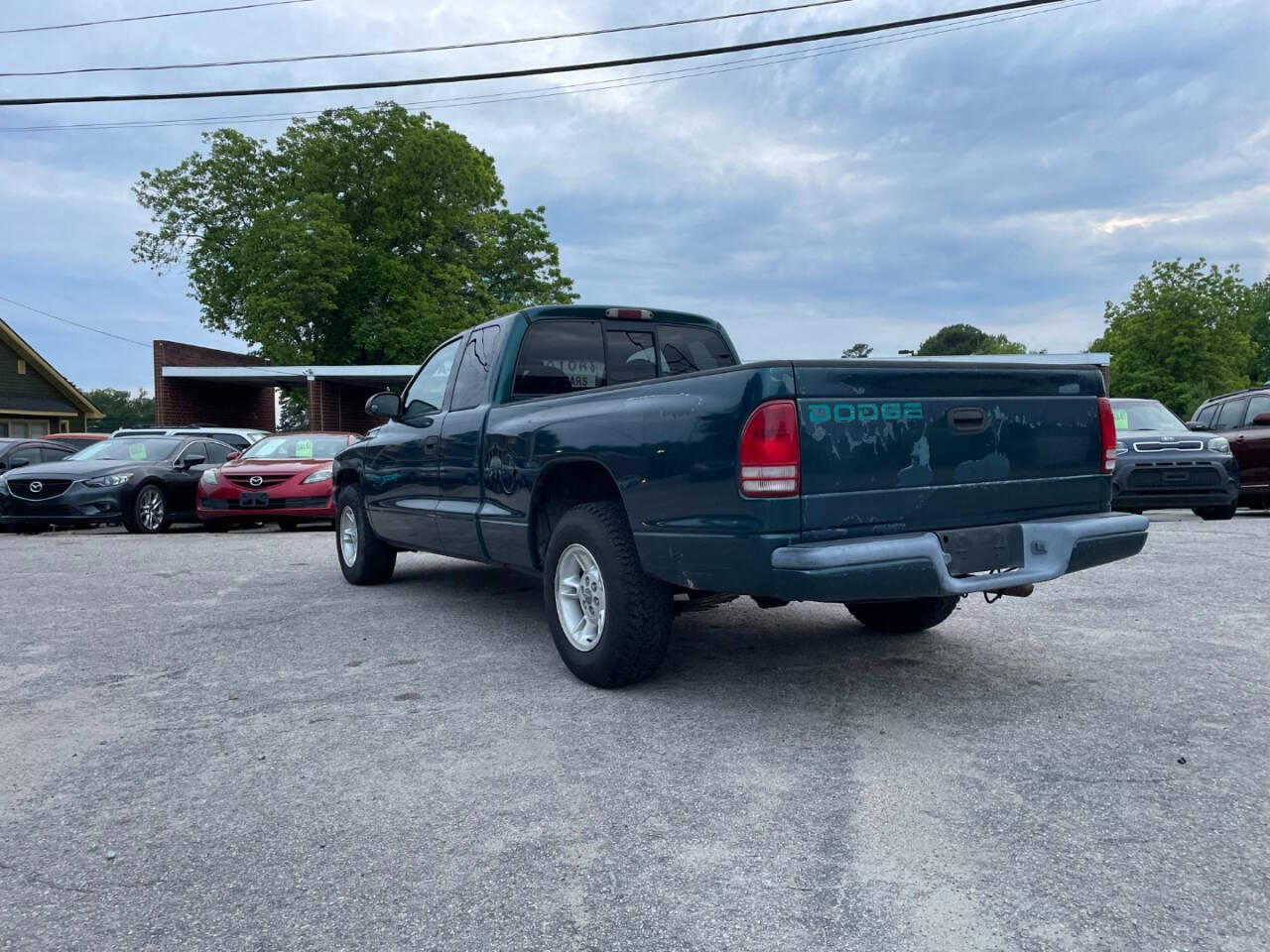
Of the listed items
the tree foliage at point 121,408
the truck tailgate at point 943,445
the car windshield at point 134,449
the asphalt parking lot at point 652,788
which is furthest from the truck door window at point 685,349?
the tree foliage at point 121,408

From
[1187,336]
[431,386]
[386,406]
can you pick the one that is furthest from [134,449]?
[1187,336]

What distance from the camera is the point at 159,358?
32.1 meters

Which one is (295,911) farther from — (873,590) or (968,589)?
(968,589)

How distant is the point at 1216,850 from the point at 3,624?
693 cm

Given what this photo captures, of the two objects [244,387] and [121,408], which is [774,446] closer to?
[244,387]

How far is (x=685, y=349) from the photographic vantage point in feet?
19.8

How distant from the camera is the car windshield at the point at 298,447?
13.7 metres

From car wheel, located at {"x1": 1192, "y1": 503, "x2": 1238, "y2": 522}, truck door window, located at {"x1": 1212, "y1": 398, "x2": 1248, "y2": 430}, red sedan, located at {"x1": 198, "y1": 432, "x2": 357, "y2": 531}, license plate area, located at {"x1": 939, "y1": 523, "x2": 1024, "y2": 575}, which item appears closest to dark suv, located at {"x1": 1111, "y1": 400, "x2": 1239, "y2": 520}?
car wheel, located at {"x1": 1192, "y1": 503, "x2": 1238, "y2": 522}

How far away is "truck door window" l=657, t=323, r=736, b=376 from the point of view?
236 inches

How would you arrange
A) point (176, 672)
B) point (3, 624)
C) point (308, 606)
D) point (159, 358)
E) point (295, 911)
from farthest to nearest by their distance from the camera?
point (159, 358) → point (308, 606) → point (3, 624) → point (176, 672) → point (295, 911)

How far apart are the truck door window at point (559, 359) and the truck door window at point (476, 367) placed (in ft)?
0.68

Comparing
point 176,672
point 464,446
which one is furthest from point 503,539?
point 176,672

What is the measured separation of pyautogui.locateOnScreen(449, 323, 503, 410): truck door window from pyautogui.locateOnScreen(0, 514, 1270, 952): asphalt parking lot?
4.77ft

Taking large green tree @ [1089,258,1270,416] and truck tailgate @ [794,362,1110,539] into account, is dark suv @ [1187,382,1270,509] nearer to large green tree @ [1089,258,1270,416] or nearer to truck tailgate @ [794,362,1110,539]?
truck tailgate @ [794,362,1110,539]
